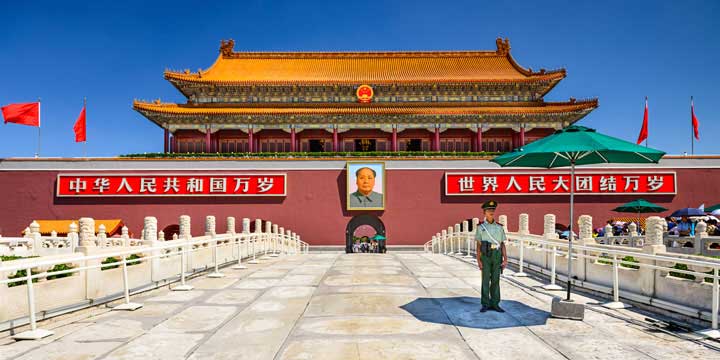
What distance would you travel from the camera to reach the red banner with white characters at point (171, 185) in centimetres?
2775

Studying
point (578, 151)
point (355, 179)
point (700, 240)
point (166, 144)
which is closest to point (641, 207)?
point (700, 240)

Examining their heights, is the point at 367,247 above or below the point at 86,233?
below

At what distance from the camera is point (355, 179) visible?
28000 millimetres

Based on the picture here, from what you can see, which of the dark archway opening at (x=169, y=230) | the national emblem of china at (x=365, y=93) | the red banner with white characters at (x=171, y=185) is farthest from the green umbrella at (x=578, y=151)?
the national emblem of china at (x=365, y=93)

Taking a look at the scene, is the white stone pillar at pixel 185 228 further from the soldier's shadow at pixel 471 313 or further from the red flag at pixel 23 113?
the red flag at pixel 23 113

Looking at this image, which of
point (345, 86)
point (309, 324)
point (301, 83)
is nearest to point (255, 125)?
point (301, 83)

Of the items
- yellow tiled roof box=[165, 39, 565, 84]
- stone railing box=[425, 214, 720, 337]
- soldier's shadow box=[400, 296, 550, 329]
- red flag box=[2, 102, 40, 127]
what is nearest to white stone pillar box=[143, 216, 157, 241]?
soldier's shadow box=[400, 296, 550, 329]

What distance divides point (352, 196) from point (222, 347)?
22.3m

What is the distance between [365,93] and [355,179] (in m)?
7.34

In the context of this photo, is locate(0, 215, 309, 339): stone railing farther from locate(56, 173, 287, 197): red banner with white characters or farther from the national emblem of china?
the national emblem of china

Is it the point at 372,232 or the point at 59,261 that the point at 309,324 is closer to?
the point at 59,261

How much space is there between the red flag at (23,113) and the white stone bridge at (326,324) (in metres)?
22.1

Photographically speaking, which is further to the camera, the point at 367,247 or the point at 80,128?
the point at 367,247

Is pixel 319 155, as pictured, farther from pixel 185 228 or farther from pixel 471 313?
pixel 471 313
